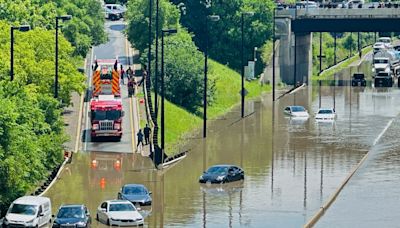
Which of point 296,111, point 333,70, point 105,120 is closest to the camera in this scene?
point 105,120

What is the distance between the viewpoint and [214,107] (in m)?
112


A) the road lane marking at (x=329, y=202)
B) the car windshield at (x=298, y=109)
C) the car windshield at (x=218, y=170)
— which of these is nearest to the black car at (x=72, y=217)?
the road lane marking at (x=329, y=202)

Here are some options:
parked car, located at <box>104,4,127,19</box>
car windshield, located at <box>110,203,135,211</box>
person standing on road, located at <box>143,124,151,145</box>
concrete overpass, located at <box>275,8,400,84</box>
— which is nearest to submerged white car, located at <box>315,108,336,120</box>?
person standing on road, located at <box>143,124,151,145</box>

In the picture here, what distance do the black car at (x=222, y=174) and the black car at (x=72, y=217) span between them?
1436cm

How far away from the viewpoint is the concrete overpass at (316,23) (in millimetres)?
139250

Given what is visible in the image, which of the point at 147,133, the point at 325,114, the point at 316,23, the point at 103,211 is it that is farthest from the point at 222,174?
the point at 316,23

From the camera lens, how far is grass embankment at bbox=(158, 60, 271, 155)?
298 feet

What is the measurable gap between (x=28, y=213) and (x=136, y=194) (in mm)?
8209

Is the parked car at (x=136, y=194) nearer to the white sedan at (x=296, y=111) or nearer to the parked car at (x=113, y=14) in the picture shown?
the white sedan at (x=296, y=111)

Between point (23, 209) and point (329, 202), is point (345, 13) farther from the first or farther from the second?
point (23, 209)

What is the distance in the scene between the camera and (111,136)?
3327 inches

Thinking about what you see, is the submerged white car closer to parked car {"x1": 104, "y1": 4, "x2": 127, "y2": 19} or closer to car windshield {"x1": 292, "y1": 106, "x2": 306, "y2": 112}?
car windshield {"x1": 292, "y1": 106, "x2": 306, "y2": 112}

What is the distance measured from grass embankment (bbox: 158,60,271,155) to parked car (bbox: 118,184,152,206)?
60.1 ft

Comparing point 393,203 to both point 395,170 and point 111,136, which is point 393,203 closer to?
point 395,170
